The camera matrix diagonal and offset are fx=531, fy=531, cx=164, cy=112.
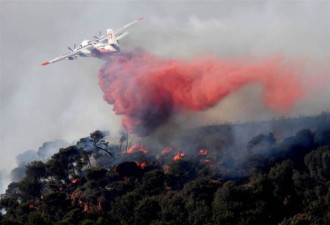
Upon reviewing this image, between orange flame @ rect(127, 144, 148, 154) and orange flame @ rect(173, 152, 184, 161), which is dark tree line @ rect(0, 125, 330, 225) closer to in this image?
orange flame @ rect(173, 152, 184, 161)


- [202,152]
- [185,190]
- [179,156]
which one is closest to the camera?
[185,190]

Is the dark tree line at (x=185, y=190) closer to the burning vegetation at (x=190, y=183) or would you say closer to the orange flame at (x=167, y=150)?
the burning vegetation at (x=190, y=183)

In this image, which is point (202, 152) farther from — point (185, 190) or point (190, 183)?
point (185, 190)

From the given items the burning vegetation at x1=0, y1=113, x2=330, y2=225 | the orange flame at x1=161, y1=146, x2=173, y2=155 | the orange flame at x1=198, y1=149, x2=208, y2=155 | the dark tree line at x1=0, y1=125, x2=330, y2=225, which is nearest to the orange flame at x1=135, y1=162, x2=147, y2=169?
the burning vegetation at x1=0, y1=113, x2=330, y2=225

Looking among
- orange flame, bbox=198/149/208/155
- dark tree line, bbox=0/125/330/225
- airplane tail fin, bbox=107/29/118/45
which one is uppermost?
airplane tail fin, bbox=107/29/118/45

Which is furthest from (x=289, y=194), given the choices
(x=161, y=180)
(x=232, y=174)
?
(x=161, y=180)

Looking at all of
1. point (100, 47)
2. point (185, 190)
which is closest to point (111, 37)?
point (100, 47)

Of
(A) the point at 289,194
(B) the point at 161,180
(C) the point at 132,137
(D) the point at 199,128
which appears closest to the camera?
(A) the point at 289,194

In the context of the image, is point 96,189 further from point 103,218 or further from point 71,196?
point 103,218

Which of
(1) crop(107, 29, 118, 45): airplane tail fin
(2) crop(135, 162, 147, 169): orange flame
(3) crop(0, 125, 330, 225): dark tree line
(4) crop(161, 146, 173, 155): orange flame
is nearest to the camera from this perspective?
(3) crop(0, 125, 330, 225): dark tree line
